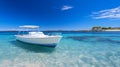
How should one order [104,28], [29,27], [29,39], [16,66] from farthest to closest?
[104,28], [29,27], [29,39], [16,66]

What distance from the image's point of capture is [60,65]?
6.47 metres

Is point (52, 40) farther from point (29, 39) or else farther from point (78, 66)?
point (78, 66)

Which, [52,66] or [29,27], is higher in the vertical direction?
[29,27]

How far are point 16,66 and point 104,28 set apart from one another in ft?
306

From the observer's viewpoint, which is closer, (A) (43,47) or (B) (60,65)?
(B) (60,65)

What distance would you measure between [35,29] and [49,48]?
4349 millimetres

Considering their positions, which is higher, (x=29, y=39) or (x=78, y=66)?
(x=29, y=39)

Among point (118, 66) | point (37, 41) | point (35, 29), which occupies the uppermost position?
point (35, 29)

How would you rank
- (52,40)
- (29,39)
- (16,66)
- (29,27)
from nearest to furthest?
(16,66)
(52,40)
(29,39)
(29,27)

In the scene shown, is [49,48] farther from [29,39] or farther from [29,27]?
[29,27]

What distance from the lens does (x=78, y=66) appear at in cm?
628

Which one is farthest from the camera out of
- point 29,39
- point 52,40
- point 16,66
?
point 29,39

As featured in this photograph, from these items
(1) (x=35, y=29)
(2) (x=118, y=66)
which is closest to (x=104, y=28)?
(1) (x=35, y=29)

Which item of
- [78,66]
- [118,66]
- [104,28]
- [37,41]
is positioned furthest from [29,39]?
[104,28]
